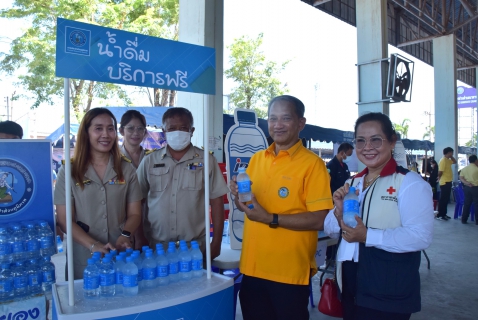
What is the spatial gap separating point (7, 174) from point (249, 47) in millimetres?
17063

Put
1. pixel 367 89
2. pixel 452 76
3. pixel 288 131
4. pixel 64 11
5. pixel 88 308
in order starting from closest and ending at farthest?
pixel 88 308
pixel 288 131
pixel 367 89
pixel 64 11
pixel 452 76

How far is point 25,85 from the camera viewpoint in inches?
437

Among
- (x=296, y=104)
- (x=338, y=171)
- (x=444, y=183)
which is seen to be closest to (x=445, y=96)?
(x=444, y=183)

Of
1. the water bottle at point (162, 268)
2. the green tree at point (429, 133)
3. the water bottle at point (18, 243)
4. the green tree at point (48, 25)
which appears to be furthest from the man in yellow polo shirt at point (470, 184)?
the green tree at point (429, 133)

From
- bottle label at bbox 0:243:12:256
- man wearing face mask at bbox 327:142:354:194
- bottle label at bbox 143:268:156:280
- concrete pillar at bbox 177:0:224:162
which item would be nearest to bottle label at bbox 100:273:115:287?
bottle label at bbox 143:268:156:280

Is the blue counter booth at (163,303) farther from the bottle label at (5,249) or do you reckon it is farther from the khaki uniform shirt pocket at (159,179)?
the khaki uniform shirt pocket at (159,179)

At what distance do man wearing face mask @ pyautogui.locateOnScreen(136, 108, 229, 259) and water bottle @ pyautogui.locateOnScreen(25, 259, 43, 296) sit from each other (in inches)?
26.7

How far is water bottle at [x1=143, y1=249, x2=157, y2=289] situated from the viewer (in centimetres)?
176

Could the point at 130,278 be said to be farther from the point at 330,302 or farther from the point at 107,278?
the point at 330,302

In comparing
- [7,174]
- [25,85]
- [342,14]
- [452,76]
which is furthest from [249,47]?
[7,174]

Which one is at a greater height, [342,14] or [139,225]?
[342,14]

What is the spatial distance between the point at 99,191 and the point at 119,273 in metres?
0.64

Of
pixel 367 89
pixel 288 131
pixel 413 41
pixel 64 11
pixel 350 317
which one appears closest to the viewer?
pixel 350 317

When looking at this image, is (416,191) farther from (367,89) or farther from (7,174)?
(367,89)
